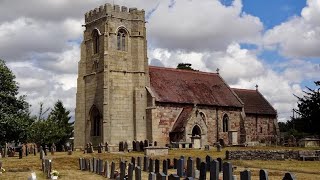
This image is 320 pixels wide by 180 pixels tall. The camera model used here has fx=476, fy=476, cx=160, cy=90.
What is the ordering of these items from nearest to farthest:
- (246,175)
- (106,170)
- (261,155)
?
1. (246,175)
2. (106,170)
3. (261,155)

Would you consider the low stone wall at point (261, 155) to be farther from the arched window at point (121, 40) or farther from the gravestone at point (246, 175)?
the arched window at point (121, 40)

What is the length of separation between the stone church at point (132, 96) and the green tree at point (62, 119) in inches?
711

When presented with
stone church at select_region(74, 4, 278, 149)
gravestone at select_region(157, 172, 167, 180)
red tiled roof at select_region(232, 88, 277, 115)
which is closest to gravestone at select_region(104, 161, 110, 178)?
gravestone at select_region(157, 172, 167, 180)

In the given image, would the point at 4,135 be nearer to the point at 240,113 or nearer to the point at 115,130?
the point at 115,130

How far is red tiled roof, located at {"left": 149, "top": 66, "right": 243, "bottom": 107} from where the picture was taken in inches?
2082

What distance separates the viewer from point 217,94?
57812mm

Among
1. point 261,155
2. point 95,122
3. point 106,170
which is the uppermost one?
point 95,122

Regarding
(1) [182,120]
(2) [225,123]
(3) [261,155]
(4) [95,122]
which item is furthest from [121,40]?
(3) [261,155]

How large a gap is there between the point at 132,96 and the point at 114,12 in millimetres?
9356

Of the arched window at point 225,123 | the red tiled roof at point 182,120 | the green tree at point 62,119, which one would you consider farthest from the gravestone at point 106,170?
the green tree at point 62,119

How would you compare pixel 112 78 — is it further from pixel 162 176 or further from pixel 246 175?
pixel 246 175

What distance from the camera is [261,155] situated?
3475 centimetres

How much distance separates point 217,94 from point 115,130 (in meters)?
14.8

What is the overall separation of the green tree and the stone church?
1807 cm
